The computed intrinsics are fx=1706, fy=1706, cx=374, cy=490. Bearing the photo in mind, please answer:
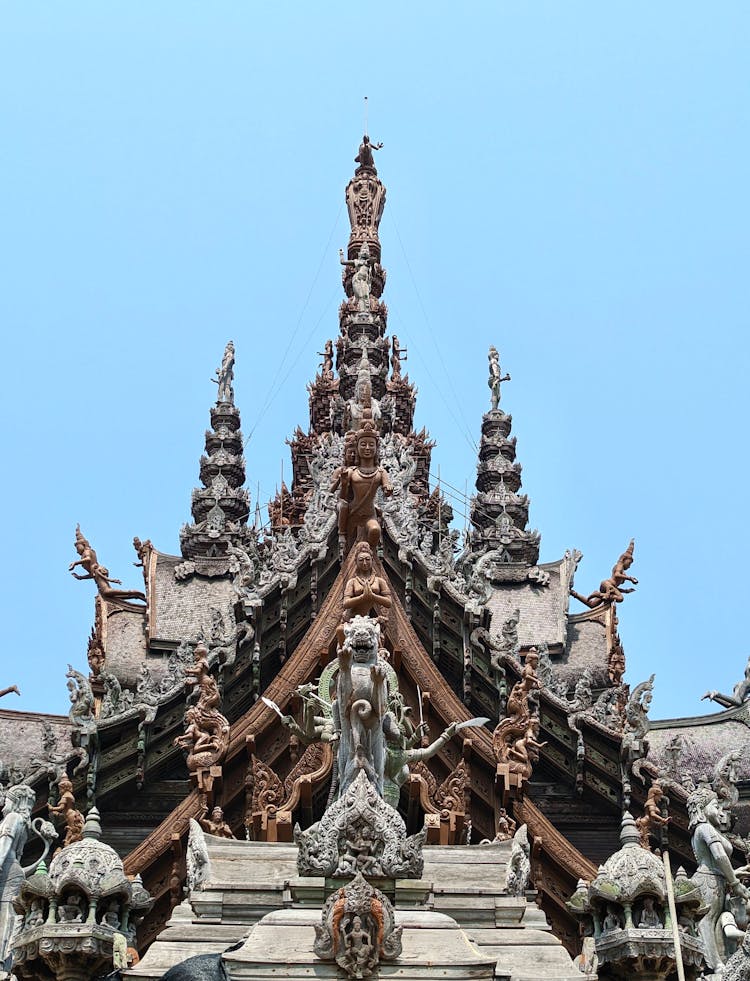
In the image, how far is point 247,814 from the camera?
69.8ft

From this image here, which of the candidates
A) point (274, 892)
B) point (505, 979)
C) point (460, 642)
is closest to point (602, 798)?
point (460, 642)

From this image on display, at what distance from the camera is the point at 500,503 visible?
114ft

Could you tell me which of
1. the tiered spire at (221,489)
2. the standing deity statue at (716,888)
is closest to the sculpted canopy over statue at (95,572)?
the tiered spire at (221,489)

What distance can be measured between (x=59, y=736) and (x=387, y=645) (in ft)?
20.8

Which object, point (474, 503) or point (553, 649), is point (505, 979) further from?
point (474, 503)

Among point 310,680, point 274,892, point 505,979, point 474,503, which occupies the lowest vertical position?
point 505,979

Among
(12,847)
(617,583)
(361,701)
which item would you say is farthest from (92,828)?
(617,583)

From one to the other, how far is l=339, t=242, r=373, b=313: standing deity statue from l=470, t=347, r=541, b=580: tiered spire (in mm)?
4532

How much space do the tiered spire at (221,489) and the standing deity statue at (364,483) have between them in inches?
502

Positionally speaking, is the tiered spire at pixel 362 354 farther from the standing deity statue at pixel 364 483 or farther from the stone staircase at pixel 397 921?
the stone staircase at pixel 397 921

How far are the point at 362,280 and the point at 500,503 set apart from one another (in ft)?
17.4

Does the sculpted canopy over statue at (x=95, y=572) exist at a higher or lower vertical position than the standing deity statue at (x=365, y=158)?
lower

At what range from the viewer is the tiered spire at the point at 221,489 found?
32.4m

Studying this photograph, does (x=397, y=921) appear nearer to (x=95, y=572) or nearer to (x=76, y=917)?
(x=76, y=917)
